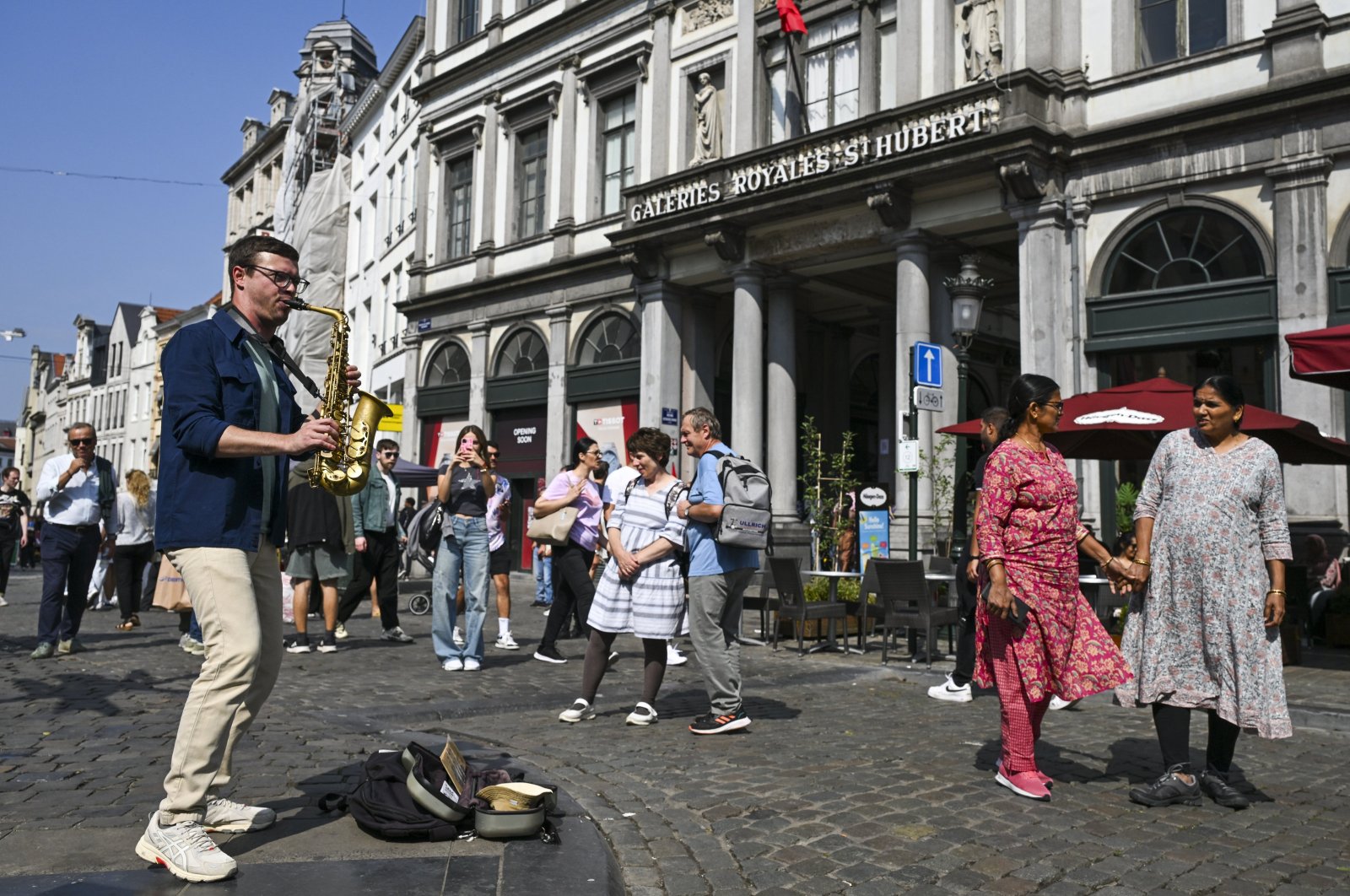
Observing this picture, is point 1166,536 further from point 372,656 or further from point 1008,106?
point 1008,106

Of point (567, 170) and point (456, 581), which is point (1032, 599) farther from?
point (567, 170)

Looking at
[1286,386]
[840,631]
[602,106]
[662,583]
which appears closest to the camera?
[662,583]

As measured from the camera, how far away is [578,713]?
6.88 metres

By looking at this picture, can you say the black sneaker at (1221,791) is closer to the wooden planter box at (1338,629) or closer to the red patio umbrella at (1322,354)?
the red patio umbrella at (1322,354)

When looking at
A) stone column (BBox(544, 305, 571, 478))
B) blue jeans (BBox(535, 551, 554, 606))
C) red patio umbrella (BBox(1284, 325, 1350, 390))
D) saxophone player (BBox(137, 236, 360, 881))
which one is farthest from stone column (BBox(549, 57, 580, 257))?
saxophone player (BBox(137, 236, 360, 881))

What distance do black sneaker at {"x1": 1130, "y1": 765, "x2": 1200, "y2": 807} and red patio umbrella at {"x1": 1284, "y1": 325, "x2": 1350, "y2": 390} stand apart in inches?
161

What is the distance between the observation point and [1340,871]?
13.2 ft

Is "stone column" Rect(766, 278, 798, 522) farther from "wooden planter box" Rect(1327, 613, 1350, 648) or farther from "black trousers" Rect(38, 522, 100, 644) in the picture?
"black trousers" Rect(38, 522, 100, 644)

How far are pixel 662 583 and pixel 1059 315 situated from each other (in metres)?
11.8

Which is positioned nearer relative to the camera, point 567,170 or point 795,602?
point 795,602

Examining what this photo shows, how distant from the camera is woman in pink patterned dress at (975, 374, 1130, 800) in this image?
508 cm

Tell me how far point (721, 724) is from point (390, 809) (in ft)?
9.30

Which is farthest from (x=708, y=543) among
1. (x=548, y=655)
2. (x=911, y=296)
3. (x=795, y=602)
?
(x=911, y=296)

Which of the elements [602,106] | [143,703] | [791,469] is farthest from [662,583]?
[602,106]
